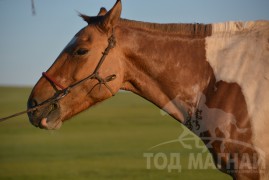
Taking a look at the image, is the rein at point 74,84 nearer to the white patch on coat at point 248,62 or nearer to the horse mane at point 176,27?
the horse mane at point 176,27

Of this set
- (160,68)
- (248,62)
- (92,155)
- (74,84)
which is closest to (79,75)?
(74,84)

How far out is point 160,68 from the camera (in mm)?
5340

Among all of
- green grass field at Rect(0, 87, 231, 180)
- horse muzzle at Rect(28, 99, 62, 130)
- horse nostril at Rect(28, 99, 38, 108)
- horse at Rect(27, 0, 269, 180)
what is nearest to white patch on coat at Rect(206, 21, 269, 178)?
horse at Rect(27, 0, 269, 180)

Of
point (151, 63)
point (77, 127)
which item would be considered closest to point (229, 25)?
point (151, 63)

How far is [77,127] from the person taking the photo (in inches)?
1155

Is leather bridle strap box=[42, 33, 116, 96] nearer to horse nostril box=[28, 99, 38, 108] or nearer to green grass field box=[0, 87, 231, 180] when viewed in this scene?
horse nostril box=[28, 99, 38, 108]

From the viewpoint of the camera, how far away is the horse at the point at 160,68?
4965 millimetres

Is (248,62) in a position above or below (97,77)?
above

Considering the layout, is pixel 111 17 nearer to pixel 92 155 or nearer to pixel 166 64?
pixel 166 64

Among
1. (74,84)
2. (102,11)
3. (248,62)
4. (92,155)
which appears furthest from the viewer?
(92,155)

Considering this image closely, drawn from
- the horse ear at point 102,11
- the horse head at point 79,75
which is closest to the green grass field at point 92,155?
the horse head at point 79,75

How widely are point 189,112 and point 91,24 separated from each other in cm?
146

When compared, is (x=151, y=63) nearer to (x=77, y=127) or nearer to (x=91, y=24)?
(x=91, y=24)

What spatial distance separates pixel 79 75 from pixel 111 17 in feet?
2.35
